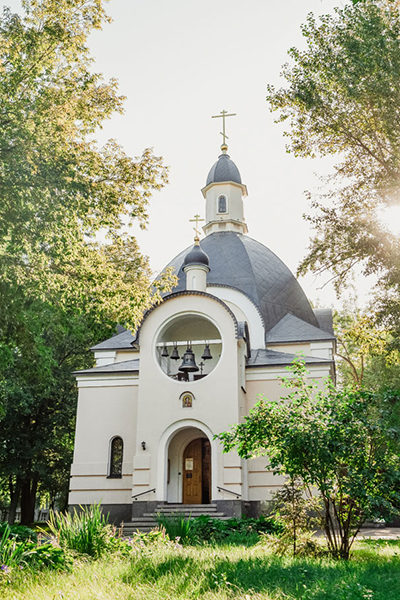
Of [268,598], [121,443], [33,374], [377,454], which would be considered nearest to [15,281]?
[33,374]

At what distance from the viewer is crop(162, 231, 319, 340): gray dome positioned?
22.0m

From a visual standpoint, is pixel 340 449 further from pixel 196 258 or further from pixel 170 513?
pixel 196 258

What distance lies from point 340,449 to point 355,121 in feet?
22.2

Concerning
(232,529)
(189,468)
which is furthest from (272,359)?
(232,529)

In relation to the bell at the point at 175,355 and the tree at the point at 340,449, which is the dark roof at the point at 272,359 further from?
the tree at the point at 340,449

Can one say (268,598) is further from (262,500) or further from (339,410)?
(262,500)

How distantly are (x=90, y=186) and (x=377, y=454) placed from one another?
7131 mm

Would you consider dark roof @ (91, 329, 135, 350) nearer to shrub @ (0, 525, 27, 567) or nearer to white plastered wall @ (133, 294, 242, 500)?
white plastered wall @ (133, 294, 242, 500)

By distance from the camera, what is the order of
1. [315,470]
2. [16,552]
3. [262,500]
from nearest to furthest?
[16,552]
[315,470]
[262,500]

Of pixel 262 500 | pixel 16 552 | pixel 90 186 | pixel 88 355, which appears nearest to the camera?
pixel 16 552

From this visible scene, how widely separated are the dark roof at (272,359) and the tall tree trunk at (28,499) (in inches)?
483

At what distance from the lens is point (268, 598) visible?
15.5ft

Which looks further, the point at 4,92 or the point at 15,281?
the point at 15,281

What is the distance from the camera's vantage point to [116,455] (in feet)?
62.6
